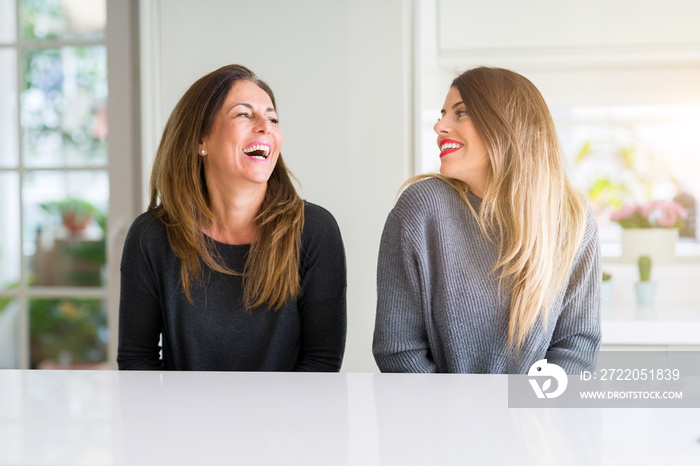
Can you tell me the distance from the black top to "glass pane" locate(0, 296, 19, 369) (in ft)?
3.80

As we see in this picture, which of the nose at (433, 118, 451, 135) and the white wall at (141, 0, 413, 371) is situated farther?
the white wall at (141, 0, 413, 371)

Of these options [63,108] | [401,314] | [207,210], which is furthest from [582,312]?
[63,108]

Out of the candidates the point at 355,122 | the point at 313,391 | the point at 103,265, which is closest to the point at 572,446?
the point at 313,391

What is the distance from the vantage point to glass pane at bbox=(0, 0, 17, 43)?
2.28 metres

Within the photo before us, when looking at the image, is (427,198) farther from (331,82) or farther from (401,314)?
(331,82)

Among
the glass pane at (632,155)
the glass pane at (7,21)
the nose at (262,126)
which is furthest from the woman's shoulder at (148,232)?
the glass pane at (632,155)

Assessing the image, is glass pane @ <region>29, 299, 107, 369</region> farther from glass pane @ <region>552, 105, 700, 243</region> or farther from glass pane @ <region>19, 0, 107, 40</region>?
glass pane @ <region>552, 105, 700, 243</region>

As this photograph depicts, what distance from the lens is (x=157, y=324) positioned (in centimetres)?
144

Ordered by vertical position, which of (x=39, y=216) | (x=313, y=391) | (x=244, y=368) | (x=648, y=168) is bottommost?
(x=244, y=368)

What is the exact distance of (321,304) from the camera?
4.61ft

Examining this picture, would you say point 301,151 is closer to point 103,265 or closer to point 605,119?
point 103,265

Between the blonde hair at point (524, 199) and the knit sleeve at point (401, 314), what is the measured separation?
156 mm

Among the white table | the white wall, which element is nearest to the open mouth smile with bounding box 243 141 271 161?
the white wall

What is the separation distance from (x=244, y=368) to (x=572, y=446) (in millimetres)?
936
